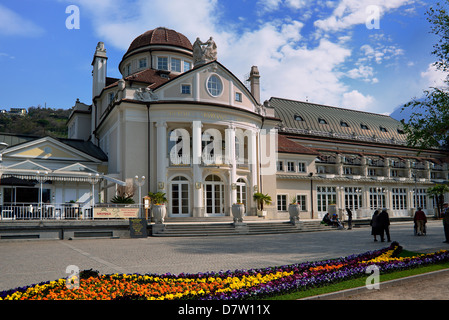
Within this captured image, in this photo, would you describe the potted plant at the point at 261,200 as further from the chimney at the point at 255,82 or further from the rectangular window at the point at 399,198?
the rectangular window at the point at 399,198

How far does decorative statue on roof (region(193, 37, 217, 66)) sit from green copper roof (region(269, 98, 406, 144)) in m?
16.6

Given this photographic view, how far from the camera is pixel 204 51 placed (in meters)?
31.5

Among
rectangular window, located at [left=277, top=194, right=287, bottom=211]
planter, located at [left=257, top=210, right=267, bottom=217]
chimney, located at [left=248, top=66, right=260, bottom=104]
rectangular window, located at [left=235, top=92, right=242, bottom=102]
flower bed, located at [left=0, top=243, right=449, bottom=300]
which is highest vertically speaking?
chimney, located at [left=248, top=66, right=260, bottom=104]

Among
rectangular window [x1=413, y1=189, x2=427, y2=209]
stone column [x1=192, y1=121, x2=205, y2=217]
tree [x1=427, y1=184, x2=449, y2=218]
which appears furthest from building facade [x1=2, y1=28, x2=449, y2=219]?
tree [x1=427, y1=184, x2=449, y2=218]

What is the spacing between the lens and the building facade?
94.1ft

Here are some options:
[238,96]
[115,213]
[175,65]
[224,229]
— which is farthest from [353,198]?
[115,213]

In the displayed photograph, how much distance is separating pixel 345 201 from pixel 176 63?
23142mm

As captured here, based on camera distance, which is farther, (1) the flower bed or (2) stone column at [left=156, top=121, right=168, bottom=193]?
(2) stone column at [left=156, top=121, right=168, bottom=193]

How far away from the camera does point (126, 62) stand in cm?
4131

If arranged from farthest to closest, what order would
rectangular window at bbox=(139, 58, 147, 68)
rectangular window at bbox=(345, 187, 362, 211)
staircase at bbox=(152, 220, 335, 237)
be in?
rectangular window at bbox=(345, 187, 362, 211) < rectangular window at bbox=(139, 58, 147, 68) < staircase at bbox=(152, 220, 335, 237)

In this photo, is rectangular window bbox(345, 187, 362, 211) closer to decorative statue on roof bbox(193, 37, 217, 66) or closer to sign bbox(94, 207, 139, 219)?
decorative statue on roof bbox(193, 37, 217, 66)

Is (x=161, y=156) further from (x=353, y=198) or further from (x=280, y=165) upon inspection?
(x=353, y=198)
